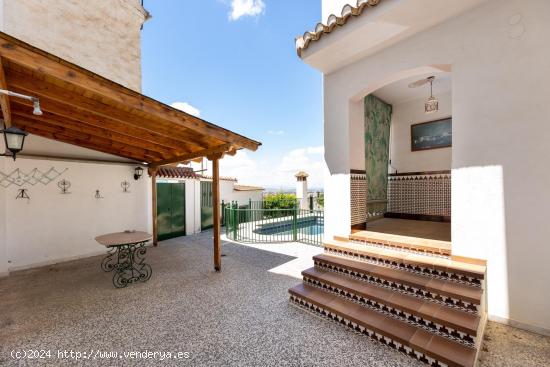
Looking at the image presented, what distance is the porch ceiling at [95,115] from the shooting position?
2676 millimetres

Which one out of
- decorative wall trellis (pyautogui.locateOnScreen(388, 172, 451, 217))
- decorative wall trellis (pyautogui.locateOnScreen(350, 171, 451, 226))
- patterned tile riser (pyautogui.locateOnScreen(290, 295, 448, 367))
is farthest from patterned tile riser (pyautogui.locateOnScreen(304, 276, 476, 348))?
decorative wall trellis (pyautogui.locateOnScreen(388, 172, 451, 217))

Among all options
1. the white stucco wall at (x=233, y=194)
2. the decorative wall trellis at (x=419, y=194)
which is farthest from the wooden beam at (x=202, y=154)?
Result: the white stucco wall at (x=233, y=194)

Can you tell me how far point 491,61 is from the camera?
8.80 ft

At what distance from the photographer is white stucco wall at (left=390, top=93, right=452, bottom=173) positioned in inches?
206

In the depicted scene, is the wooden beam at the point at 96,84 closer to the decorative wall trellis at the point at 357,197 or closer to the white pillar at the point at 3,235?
the decorative wall trellis at the point at 357,197

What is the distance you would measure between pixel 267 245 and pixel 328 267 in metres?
3.52

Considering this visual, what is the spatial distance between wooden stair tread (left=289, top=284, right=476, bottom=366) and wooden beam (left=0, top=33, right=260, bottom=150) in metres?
3.19

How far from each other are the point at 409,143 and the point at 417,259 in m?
3.73

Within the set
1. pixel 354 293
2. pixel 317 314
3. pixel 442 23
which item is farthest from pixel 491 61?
pixel 317 314

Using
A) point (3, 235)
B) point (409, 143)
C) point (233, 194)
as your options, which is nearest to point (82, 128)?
point (3, 235)

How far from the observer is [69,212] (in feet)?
18.9

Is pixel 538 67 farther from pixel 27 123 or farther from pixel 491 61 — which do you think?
pixel 27 123

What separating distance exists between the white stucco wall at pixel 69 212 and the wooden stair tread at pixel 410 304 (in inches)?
238

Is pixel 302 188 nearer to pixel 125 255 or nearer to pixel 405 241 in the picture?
pixel 405 241
